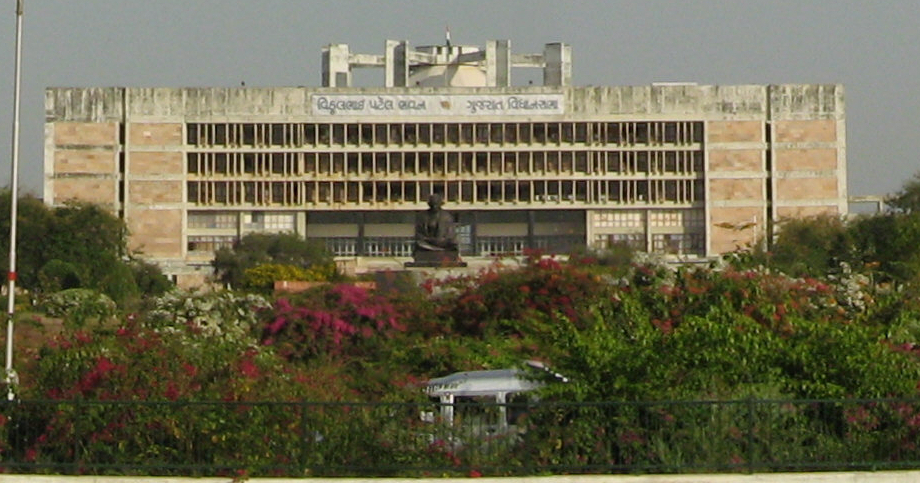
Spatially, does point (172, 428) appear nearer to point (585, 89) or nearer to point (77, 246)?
point (77, 246)

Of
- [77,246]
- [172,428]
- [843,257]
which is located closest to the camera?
[172,428]

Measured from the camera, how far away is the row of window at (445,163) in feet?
389

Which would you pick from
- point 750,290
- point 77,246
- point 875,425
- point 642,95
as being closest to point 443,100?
point 642,95

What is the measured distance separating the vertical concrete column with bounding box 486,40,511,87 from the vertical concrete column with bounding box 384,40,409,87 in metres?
5.64

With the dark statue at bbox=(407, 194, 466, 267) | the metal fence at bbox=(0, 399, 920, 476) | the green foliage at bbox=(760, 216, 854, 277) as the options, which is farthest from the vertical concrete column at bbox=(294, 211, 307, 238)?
the metal fence at bbox=(0, 399, 920, 476)

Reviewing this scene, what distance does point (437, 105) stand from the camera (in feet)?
388

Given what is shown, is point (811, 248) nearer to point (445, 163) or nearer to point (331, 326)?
point (331, 326)

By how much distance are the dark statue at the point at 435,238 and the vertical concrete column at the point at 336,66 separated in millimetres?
49189

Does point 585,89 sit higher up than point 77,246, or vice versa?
point 585,89

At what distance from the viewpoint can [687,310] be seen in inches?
1140

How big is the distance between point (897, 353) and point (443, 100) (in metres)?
95.6

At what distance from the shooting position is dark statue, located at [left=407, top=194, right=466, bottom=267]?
236 ft

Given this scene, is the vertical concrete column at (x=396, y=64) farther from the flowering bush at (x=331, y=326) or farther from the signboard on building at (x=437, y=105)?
the flowering bush at (x=331, y=326)

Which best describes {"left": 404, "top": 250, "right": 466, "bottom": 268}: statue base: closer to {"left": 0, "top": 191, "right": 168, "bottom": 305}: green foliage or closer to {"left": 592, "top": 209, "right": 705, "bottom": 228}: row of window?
{"left": 0, "top": 191, "right": 168, "bottom": 305}: green foliage
